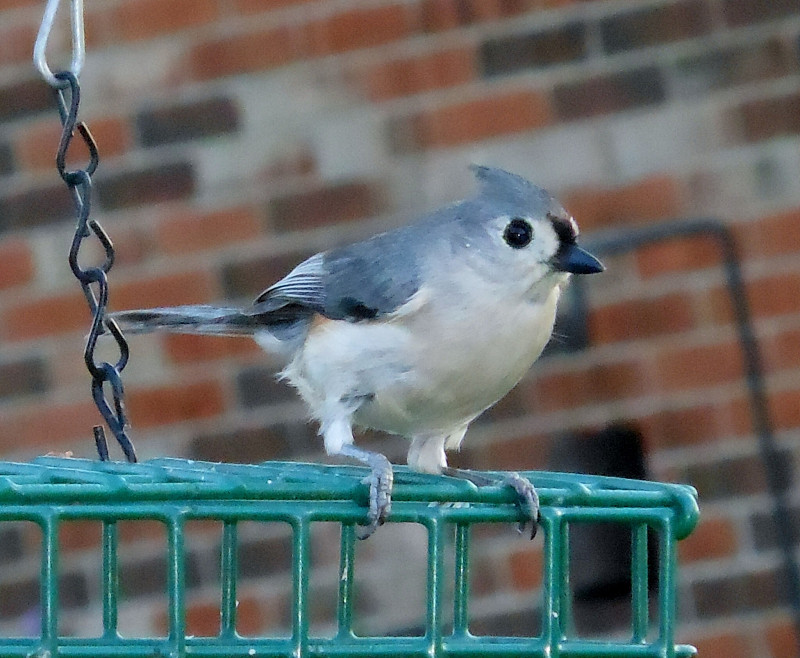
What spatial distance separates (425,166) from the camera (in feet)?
8.02

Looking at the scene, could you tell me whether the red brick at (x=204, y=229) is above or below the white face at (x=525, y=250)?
above

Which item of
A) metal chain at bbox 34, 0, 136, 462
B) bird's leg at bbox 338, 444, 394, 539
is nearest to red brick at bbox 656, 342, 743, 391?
bird's leg at bbox 338, 444, 394, 539

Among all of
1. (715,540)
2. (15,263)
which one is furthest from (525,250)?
(15,263)

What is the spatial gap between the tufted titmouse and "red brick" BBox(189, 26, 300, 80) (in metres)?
0.65

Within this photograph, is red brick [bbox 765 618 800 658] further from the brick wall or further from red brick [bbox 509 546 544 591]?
red brick [bbox 509 546 544 591]

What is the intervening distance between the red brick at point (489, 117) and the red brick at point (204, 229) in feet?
1.24

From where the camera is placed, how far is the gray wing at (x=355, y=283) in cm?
182

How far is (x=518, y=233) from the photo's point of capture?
1.82 meters

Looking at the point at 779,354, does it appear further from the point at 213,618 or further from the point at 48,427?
the point at 48,427

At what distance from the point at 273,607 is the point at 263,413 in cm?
36

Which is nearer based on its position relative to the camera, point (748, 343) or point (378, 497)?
point (378, 497)

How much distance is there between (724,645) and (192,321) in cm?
116

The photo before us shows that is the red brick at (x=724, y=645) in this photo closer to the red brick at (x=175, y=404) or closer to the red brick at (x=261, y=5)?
the red brick at (x=175, y=404)

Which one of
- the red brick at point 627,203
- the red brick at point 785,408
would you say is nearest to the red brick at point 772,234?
the red brick at point 627,203
